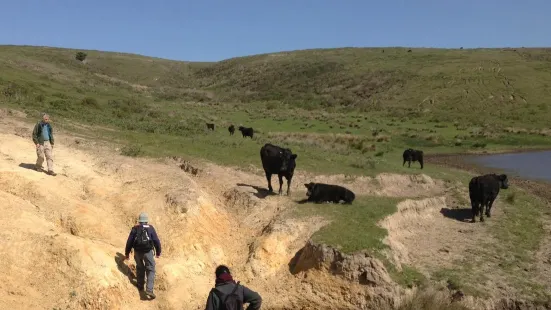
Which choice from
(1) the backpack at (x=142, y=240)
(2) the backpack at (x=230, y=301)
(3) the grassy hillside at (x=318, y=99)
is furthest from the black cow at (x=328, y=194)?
(2) the backpack at (x=230, y=301)

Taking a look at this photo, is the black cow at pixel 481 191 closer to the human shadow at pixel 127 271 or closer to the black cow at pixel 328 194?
the black cow at pixel 328 194

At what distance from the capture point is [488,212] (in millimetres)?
22594

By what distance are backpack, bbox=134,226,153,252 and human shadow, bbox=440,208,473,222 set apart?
49.0 ft

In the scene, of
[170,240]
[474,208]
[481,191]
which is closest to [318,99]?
[474,208]

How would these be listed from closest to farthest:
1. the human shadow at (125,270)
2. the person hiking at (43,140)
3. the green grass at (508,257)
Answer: the human shadow at (125,270) < the green grass at (508,257) < the person hiking at (43,140)

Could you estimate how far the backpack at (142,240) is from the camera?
12688 millimetres

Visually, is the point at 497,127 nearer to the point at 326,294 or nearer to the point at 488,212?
the point at 488,212

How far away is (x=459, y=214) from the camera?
22953mm

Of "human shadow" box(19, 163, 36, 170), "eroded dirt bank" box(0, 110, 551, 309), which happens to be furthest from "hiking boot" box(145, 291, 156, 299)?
"human shadow" box(19, 163, 36, 170)

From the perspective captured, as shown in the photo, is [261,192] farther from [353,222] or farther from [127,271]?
[127,271]

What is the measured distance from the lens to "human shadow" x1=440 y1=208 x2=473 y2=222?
22.5 meters

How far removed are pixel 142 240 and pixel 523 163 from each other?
36.1 metres

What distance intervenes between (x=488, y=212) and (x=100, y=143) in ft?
59.3

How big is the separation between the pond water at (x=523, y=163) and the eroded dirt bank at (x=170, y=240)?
17309 mm
